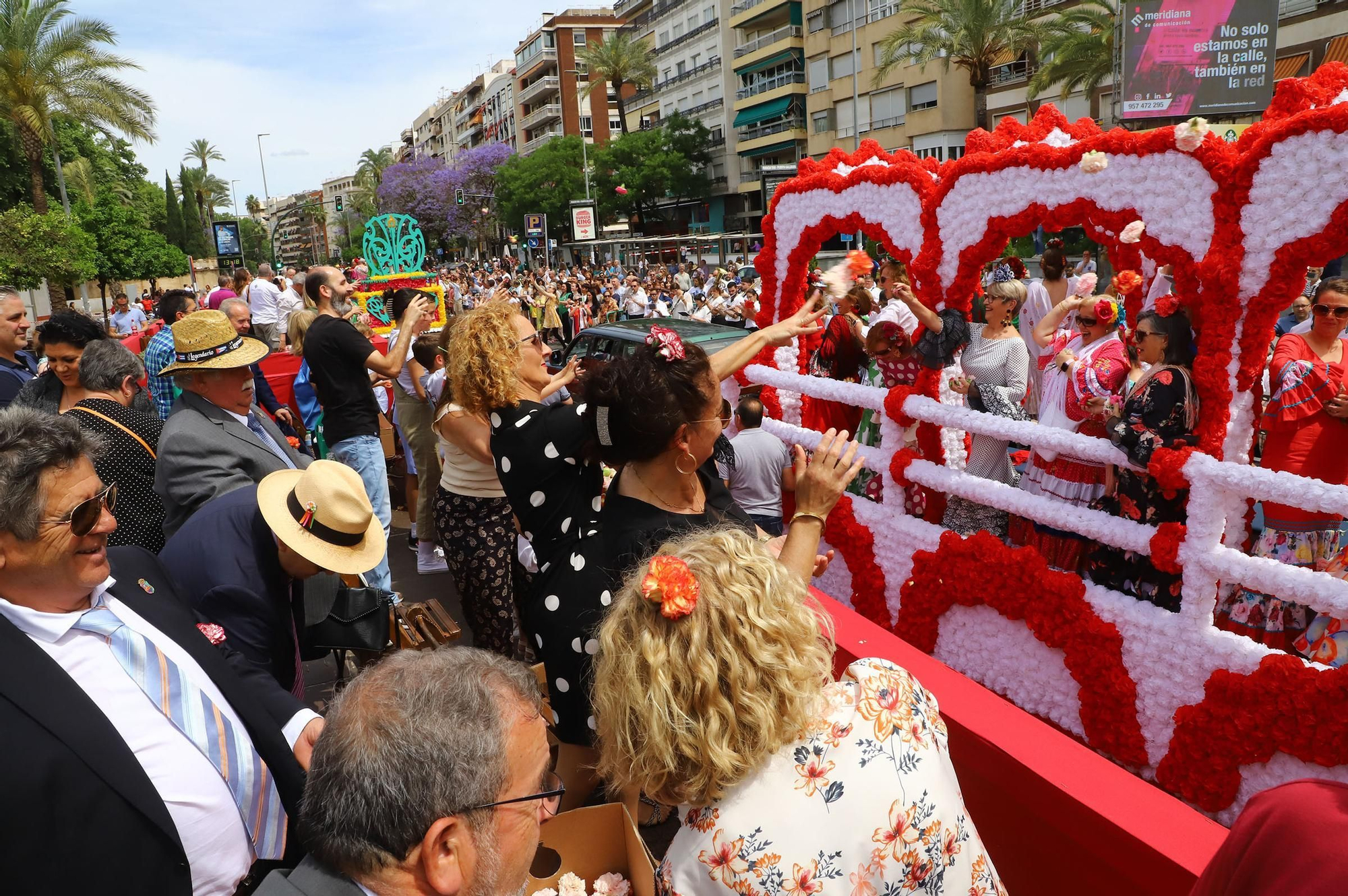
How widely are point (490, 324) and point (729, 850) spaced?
224 cm

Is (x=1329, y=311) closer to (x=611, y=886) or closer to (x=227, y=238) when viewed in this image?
(x=611, y=886)

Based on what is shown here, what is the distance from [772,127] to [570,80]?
31.7 meters

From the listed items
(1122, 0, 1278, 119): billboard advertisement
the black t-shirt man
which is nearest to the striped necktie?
the black t-shirt man

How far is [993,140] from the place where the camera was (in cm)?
411

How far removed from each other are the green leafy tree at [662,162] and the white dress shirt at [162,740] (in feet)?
152

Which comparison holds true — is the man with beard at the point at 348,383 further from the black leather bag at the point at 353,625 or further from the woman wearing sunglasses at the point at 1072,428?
the woman wearing sunglasses at the point at 1072,428

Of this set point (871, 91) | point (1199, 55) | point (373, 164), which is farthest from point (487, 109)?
point (1199, 55)

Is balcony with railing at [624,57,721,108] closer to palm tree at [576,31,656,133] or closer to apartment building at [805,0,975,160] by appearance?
palm tree at [576,31,656,133]

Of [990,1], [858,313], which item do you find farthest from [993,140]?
[990,1]

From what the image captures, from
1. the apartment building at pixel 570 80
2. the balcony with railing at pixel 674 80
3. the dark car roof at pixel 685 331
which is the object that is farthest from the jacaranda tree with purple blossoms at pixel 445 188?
the dark car roof at pixel 685 331

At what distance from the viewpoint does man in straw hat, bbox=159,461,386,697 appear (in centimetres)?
230

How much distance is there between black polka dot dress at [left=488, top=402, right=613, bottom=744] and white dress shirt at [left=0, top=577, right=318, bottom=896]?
0.90 metres

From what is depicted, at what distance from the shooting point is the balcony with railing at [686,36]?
150 feet

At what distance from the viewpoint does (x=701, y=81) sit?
156 feet
